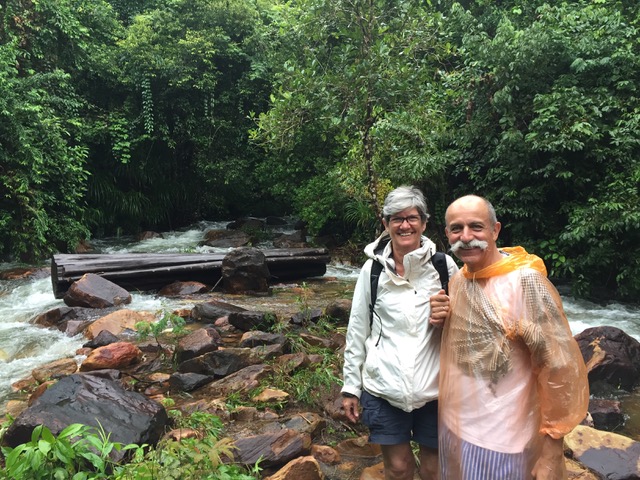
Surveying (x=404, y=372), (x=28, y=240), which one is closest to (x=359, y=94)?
(x=404, y=372)

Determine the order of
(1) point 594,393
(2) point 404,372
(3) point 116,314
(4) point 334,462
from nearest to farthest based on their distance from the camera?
(2) point 404,372, (4) point 334,462, (1) point 594,393, (3) point 116,314

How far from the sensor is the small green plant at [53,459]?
2.08 metres

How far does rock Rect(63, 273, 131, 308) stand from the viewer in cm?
727

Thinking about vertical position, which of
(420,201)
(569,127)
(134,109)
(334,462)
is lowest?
(334,462)

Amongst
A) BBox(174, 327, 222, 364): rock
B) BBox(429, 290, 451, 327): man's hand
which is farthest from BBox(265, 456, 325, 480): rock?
BBox(174, 327, 222, 364): rock

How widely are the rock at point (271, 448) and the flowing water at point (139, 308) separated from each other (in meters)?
2.44

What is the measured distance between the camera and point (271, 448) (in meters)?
2.95

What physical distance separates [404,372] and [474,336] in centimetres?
40

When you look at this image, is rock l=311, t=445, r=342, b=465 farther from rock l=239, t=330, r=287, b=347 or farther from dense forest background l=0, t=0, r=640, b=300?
dense forest background l=0, t=0, r=640, b=300

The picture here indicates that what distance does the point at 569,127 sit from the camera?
7.63 metres

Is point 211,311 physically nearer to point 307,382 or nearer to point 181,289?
point 181,289

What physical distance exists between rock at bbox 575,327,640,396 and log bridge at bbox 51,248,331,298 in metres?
5.95

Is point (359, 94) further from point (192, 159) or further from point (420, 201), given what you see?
point (192, 159)

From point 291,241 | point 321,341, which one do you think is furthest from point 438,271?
point 291,241
